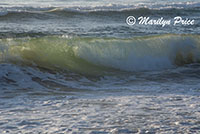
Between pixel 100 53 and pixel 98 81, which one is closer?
pixel 98 81

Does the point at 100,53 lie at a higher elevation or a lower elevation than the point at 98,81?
higher

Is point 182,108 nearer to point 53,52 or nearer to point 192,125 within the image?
point 192,125

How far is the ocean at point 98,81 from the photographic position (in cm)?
413

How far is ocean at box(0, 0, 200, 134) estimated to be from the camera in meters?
4.13

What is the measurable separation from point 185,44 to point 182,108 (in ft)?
17.5

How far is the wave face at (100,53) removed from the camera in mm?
7725

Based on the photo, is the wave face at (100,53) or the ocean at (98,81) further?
the wave face at (100,53)

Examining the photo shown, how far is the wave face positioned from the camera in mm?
7725

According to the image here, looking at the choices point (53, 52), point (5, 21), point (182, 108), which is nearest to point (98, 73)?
point (53, 52)

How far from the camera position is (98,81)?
22.8 feet

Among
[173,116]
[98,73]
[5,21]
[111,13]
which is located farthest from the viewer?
[111,13]

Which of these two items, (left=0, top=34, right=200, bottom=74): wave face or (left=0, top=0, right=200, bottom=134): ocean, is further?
(left=0, top=34, right=200, bottom=74): wave face

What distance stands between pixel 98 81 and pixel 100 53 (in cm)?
178

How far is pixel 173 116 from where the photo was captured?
173 inches
